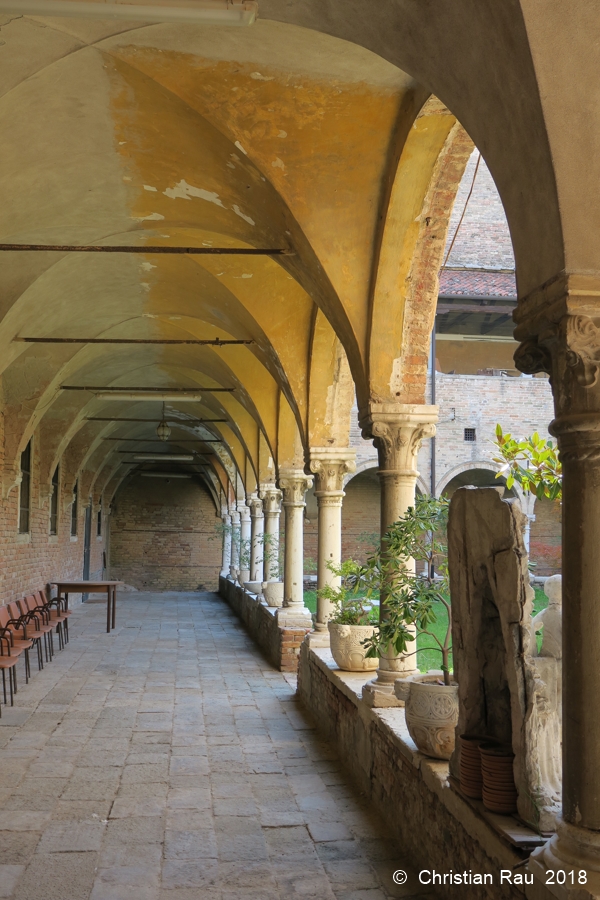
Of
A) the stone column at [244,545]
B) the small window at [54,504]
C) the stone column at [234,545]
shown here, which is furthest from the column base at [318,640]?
the stone column at [234,545]

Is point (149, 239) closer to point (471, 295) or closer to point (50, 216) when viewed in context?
point (50, 216)

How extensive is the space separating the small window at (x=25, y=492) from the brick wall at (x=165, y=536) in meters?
15.8

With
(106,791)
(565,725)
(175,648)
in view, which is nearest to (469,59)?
(565,725)

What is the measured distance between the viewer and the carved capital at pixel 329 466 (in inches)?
A: 320

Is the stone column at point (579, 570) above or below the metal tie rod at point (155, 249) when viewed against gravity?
below

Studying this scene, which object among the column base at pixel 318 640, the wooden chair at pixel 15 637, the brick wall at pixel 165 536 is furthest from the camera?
the brick wall at pixel 165 536

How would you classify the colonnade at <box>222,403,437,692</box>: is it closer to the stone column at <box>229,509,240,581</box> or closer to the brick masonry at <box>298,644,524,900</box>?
the brick masonry at <box>298,644,524,900</box>

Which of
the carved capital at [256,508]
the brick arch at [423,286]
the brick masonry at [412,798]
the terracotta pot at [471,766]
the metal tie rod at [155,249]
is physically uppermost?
the metal tie rod at [155,249]

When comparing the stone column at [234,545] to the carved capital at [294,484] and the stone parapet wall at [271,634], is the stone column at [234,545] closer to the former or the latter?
the stone parapet wall at [271,634]

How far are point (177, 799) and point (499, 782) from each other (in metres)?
2.59

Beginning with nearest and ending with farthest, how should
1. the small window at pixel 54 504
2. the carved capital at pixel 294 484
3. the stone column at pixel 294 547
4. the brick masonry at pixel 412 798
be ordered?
the brick masonry at pixel 412 798
the stone column at pixel 294 547
the carved capital at pixel 294 484
the small window at pixel 54 504

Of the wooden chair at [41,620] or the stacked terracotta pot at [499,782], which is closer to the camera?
the stacked terracotta pot at [499,782]

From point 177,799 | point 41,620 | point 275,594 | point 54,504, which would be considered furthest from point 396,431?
point 54,504

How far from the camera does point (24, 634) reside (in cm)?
872
